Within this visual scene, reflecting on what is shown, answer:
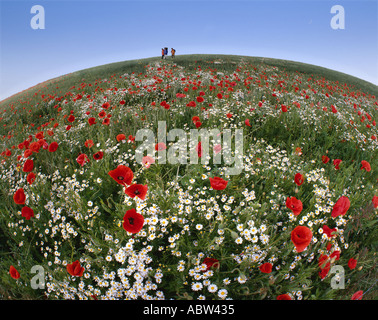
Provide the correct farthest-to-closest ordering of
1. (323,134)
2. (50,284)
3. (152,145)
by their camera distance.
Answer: (323,134)
(152,145)
(50,284)

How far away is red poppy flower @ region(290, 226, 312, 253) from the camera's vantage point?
158 centimetres

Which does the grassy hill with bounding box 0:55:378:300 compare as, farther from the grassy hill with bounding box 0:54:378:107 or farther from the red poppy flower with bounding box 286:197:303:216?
the grassy hill with bounding box 0:54:378:107

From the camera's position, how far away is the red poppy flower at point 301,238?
158cm

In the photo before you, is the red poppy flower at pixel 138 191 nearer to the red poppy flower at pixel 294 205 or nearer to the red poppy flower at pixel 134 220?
the red poppy flower at pixel 134 220

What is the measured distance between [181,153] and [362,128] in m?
4.97

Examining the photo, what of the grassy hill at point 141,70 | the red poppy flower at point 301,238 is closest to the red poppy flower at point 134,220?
the red poppy flower at point 301,238

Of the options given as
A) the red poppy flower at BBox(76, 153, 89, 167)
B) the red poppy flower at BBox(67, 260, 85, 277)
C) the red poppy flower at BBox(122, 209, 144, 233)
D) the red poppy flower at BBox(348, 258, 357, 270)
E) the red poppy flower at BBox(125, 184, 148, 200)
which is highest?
the red poppy flower at BBox(76, 153, 89, 167)

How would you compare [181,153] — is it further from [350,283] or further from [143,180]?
[350,283]

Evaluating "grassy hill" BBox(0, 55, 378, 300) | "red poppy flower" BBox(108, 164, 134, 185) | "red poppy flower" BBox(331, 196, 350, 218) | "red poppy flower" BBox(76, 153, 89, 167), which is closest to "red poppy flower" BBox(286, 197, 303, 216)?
"grassy hill" BBox(0, 55, 378, 300)

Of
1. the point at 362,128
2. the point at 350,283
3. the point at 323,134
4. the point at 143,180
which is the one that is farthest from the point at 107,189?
the point at 362,128

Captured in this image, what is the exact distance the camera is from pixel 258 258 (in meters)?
1.84

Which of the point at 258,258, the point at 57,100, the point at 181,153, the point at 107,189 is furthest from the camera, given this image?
the point at 57,100

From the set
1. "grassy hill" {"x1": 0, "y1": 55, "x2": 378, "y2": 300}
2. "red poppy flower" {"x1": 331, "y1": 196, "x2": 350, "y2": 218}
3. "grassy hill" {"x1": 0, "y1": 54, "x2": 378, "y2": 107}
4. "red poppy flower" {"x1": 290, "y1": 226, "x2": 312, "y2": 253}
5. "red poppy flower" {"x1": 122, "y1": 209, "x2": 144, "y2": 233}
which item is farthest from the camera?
"grassy hill" {"x1": 0, "y1": 54, "x2": 378, "y2": 107}

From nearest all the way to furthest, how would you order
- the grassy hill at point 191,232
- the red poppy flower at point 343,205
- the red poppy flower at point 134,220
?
the red poppy flower at point 134,220, the grassy hill at point 191,232, the red poppy flower at point 343,205
